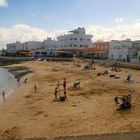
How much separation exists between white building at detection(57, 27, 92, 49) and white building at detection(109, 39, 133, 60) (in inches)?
1599

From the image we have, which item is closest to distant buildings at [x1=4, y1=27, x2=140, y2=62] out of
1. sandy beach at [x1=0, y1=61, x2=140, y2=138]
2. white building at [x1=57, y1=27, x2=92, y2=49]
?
white building at [x1=57, y1=27, x2=92, y2=49]

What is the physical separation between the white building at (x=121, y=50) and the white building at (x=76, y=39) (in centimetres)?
4061

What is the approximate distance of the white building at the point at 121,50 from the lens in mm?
79062

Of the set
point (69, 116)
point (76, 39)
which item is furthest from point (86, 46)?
point (69, 116)

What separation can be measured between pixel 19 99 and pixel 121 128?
17453 mm

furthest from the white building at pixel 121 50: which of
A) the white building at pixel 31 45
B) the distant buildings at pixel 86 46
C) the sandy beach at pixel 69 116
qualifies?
the white building at pixel 31 45

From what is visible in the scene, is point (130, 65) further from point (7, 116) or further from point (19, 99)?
A: point (7, 116)

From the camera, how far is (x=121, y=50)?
8212 cm

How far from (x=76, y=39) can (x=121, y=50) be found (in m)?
49.1

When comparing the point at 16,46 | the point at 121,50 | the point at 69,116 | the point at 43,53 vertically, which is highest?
the point at 121,50

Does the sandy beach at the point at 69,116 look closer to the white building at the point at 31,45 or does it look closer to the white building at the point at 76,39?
the white building at the point at 76,39

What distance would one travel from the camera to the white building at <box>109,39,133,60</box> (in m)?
79.1

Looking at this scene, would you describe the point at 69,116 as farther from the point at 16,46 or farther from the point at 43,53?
the point at 16,46

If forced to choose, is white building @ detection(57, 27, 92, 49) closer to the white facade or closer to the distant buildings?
the distant buildings
